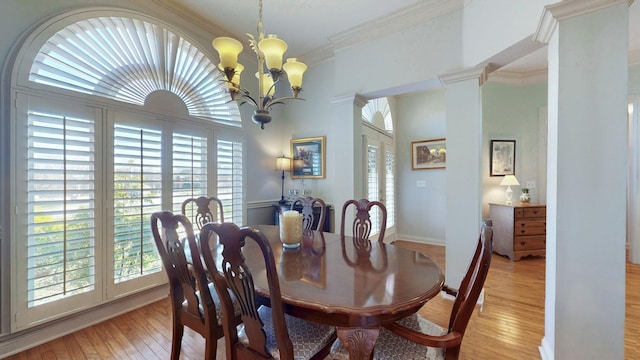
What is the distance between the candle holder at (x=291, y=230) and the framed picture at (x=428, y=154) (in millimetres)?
3778

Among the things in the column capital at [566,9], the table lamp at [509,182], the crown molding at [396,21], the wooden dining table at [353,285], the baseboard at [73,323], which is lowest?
the baseboard at [73,323]

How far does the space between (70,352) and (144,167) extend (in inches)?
59.9

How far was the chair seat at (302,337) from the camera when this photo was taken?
3.77ft

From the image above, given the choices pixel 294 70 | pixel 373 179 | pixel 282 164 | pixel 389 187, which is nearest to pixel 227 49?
pixel 294 70

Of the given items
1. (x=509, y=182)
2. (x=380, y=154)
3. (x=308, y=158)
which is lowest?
(x=509, y=182)

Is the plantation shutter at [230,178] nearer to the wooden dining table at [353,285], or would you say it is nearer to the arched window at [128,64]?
the arched window at [128,64]

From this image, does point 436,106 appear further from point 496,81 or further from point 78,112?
point 78,112

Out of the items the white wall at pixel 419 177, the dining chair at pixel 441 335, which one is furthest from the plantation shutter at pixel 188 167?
the white wall at pixel 419 177

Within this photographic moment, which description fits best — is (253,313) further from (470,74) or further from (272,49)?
(470,74)

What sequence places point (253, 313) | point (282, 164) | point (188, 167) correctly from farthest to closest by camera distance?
point (282, 164) < point (188, 167) < point (253, 313)

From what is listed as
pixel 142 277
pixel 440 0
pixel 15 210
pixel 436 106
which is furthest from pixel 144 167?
pixel 436 106

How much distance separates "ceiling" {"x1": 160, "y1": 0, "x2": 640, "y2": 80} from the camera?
2.63 metres

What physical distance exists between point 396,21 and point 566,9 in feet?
5.63

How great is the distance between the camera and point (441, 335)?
115 cm
